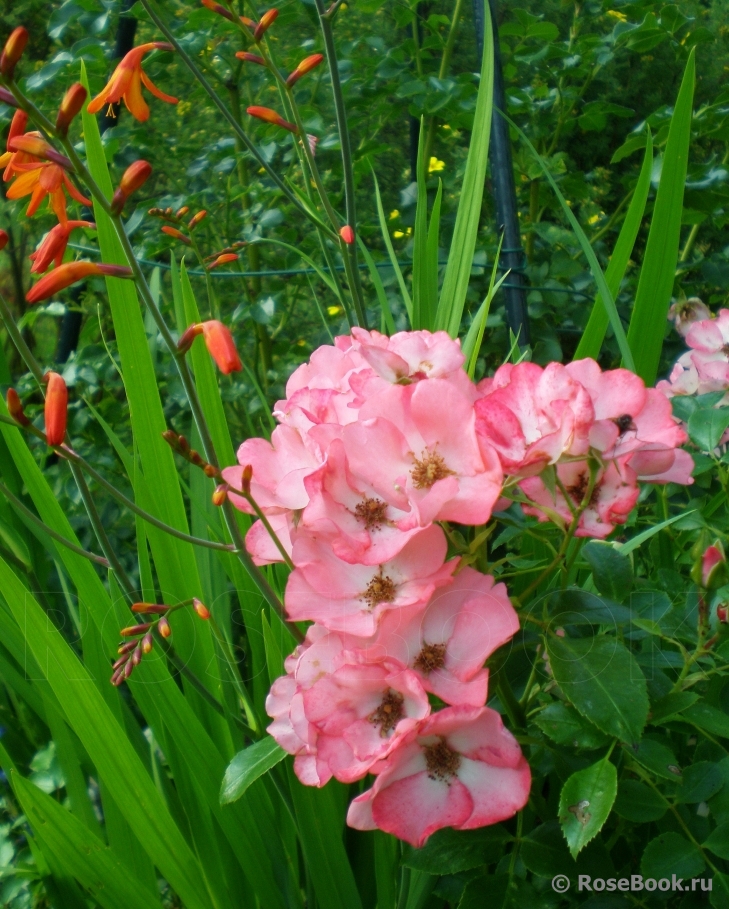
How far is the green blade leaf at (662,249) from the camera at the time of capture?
2.17 feet

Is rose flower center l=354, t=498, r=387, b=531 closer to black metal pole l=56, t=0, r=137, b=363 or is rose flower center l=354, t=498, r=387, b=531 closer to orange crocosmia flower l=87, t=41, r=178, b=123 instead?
orange crocosmia flower l=87, t=41, r=178, b=123

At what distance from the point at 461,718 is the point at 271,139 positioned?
52.0 inches

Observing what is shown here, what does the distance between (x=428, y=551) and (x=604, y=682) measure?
112 mm

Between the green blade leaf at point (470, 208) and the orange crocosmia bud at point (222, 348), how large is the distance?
34 cm

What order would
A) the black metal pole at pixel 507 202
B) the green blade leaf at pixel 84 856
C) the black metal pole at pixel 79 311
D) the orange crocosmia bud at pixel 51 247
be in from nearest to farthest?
the orange crocosmia bud at pixel 51 247 < the green blade leaf at pixel 84 856 < the black metal pole at pixel 507 202 < the black metal pole at pixel 79 311

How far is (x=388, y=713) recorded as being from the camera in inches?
16.6

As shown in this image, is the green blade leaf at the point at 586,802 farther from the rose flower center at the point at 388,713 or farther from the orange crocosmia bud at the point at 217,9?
the orange crocosmia bud at the point at 217,9

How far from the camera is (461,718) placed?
398 millimetres

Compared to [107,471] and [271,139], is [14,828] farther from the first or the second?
[271,139]

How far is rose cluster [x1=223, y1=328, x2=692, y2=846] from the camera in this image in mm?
401

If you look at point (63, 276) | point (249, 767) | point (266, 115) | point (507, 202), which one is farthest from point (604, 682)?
point (507, 202)

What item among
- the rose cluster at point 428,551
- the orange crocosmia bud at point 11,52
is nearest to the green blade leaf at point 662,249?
the rose cluster at point 428,551

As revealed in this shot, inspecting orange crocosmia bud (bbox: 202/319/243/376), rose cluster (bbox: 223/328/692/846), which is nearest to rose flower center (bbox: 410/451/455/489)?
rose cluster (bbox: 223/328/692/846)

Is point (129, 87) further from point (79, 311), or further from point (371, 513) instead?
point (79, 311)
